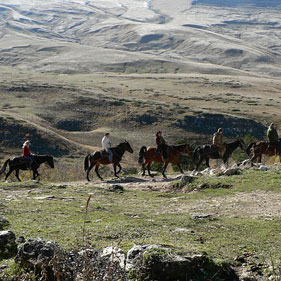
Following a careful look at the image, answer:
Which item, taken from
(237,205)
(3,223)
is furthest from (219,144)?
(3,223)

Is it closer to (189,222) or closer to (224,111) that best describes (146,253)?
(189,222)

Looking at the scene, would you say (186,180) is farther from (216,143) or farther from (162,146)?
(216,143)

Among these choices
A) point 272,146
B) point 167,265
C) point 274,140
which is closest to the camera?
point 167,265

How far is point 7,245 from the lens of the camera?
8.60 m

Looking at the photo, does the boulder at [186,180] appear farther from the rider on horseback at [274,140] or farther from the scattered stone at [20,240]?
the scattered stone at [20,240]

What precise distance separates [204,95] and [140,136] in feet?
141

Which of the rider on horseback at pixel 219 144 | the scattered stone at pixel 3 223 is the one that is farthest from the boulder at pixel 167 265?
the rider on horseback at pixel 219 144

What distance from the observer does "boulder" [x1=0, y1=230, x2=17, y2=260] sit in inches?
334

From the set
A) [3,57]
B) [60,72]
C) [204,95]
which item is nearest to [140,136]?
[204,95]

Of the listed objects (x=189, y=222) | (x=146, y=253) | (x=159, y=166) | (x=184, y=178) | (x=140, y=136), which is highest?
(x=146, y=253)

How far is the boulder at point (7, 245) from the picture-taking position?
Result: 848 centimetres

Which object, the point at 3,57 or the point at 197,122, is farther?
the point at 3,57

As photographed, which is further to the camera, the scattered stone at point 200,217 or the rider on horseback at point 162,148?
the rider on horseback at point 162,148

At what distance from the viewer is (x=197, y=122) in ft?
245
